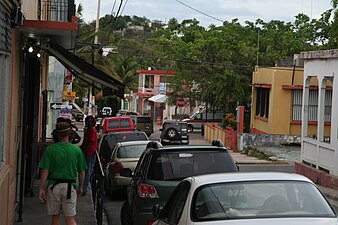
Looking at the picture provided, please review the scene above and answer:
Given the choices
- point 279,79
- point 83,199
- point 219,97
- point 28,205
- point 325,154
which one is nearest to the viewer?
point 28,205

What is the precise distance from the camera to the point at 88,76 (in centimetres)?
1648

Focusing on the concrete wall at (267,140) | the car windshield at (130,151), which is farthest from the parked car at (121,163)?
the concrete wall at (267,140)

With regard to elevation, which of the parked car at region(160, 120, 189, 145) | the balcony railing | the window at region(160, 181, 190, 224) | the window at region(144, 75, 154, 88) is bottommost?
the parked car at region(160, 120, 189, 145)

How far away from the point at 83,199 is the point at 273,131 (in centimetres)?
2668

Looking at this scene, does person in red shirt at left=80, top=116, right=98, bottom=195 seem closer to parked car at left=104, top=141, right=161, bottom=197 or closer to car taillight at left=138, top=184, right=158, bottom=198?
parked car at left=104, top=141, right=161, bottom=197

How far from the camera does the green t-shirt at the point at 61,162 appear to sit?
9.54 metres

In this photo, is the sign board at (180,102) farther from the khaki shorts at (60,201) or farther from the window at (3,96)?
the khaki shorts at (60,201)

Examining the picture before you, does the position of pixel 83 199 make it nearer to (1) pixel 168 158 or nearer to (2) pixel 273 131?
(1) pixel 168 158

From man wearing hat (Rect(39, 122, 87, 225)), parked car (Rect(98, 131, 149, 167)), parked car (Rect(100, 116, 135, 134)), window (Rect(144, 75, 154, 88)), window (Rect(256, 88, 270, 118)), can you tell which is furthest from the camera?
window (Rect(144, 75, 154, 88))

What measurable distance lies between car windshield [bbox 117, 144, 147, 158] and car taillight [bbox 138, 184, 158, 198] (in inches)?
271

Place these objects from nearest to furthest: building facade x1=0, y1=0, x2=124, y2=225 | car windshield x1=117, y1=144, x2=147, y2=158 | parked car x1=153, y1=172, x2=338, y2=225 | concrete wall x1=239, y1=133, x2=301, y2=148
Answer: parked car x1=153, y1=172, x2=338, y2=225, building facade x1=0, y1=0, x2=124, y2=225, car windshield x1=117, y1=144, x2=147, y2=158, concrete wall x1=239, y1=133, x2=301, y2=148

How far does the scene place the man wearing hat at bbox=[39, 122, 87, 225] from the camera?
9531mm

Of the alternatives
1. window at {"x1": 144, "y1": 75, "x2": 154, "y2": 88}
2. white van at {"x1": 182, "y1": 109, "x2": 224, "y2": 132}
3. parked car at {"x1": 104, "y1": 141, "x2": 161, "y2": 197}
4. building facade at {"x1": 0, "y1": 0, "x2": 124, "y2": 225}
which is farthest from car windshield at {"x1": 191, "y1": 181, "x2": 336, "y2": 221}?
window at {"x1": 144, "y1": 75, "x2": 154, "y2": 88}

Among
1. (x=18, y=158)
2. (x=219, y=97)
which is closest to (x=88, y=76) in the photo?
(x=18, y=158)
